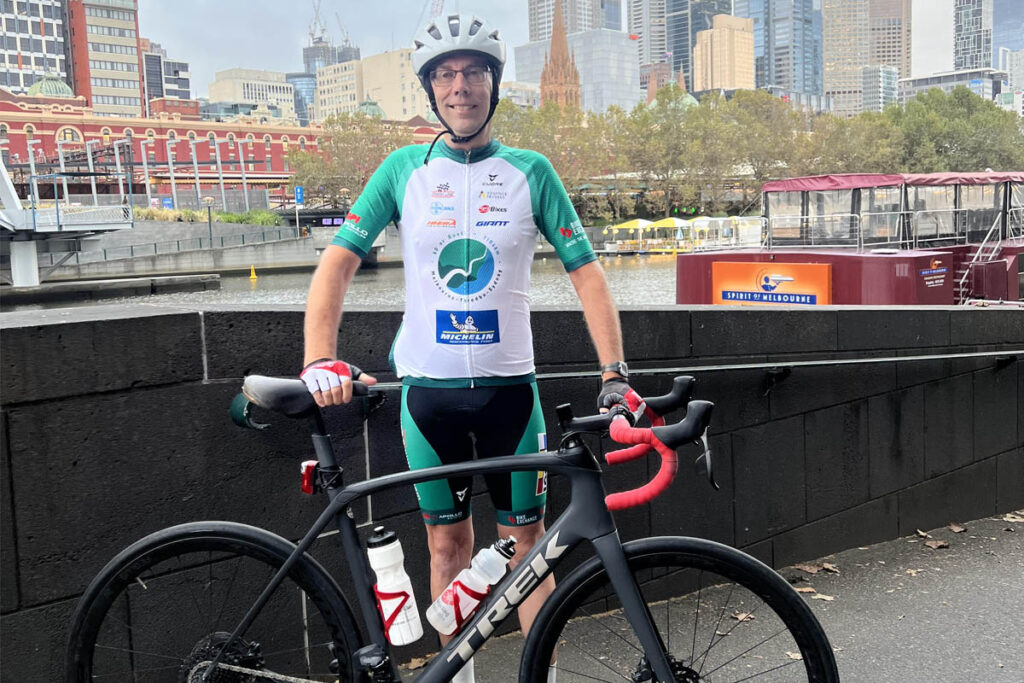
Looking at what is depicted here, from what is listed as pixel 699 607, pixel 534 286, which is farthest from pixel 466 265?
pixel 534 286

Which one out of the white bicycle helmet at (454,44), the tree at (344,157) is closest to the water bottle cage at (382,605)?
the white bicycle helmet at (454,44)

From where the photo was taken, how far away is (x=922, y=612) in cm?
423

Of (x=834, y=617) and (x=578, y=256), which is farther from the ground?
(x=578, y=256)

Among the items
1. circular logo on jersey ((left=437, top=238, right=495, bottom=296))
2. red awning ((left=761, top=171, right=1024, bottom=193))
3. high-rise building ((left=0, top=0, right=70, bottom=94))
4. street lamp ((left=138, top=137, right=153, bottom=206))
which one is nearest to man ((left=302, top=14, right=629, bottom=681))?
circular logo on jersey ((left=437, top=238, right=495, bottom=296))

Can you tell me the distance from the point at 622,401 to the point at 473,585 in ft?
1.93

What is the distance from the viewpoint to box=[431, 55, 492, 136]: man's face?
8.88 ft

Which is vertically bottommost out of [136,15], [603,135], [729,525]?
[729,525]

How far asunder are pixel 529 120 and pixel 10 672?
100 meters

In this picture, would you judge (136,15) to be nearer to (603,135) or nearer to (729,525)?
(603,135)

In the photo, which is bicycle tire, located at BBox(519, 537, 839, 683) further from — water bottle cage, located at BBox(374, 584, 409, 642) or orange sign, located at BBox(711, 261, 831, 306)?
orange sign, located at BBox(711, 261, 831, 306)

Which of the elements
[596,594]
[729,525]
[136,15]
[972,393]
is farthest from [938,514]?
[136,15]

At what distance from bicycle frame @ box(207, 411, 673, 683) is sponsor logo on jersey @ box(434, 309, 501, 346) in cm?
43

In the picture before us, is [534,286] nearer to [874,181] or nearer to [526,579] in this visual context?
[874,181]

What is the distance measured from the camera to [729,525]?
4586 mm
